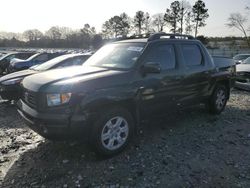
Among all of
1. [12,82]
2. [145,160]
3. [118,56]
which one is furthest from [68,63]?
[145,160]

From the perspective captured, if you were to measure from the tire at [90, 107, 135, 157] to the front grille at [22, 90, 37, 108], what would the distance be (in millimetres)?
974

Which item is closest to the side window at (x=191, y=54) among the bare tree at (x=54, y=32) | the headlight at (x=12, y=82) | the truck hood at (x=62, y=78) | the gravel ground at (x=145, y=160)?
the gravel ground at (x=145, y=160)

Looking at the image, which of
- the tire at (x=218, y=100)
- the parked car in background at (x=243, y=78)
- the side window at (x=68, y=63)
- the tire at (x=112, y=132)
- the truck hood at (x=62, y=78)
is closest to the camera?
the truck hood at (x=62, y=78)

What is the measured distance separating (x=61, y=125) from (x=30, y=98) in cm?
78

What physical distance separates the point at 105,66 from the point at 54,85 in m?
1.21

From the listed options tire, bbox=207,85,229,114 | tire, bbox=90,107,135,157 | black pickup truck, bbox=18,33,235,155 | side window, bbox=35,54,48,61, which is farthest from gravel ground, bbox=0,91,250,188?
side window, bbox=35,54,48,61

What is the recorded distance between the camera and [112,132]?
388 centimetres

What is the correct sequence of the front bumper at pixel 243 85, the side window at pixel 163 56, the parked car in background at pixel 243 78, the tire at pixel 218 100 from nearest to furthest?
1. the side window at pixel 163 56
2. the tire at pixel 218 100
3. the front bumper at pixel 243 85
4. the parked car in background at pixel 243 78

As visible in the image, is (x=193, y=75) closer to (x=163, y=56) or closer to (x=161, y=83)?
(x=163, y=56)

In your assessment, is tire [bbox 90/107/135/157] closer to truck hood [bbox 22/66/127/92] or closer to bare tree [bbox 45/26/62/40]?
truck hood [bbox 22/66/127/92]

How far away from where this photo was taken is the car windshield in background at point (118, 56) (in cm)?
427

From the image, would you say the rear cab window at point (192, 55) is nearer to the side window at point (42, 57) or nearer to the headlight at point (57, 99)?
the headlight at point (57, 99)

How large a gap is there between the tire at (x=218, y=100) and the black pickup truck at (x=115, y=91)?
2.72 feet

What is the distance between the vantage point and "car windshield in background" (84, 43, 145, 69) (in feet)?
14.0
